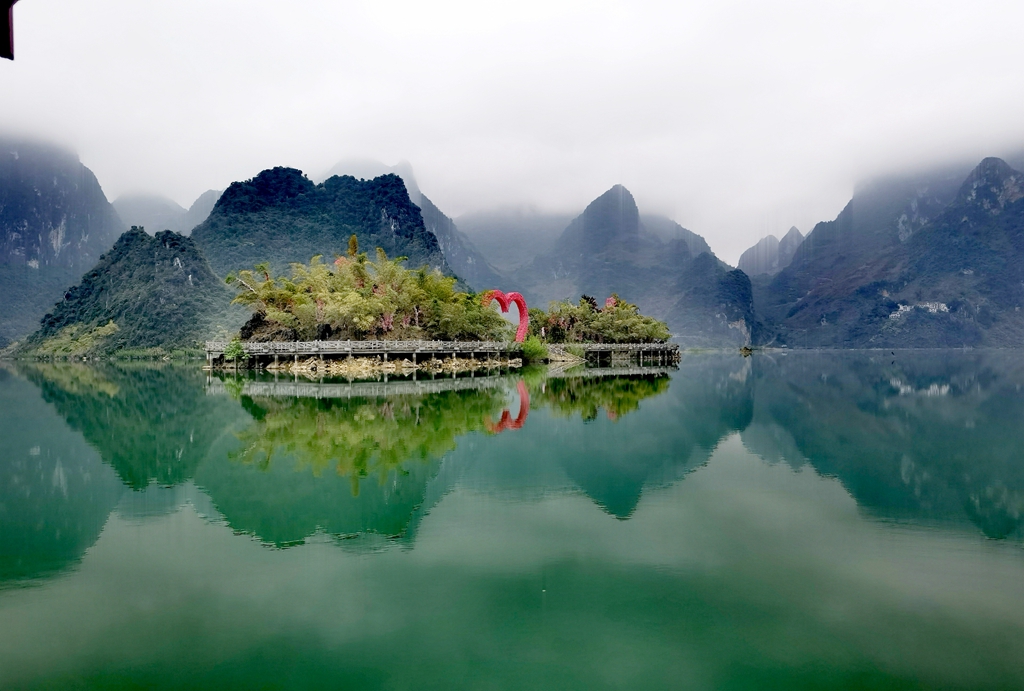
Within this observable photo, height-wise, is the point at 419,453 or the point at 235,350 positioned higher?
the point at 235,350

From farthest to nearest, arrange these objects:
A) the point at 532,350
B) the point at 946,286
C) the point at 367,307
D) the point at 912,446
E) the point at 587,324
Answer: the point at 946,286 < the point at 587,324 < the point at 532,350 < the point at 367,307 < the point at 912,446

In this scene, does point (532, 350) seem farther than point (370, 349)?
Yes

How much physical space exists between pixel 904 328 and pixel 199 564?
176 meters

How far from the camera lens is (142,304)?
251 feet

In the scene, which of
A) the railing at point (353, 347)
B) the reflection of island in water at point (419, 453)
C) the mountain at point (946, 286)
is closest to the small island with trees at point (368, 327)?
the railing at point (353, 347)

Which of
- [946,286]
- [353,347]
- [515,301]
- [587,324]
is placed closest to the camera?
[353,347]

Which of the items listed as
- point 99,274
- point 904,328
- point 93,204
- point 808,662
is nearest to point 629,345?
point 808,662

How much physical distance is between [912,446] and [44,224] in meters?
195

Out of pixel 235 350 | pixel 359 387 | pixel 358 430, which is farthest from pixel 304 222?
pixel 358 430

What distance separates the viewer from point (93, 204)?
170 metres

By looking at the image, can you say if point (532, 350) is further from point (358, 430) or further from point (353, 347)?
point (358, 430)

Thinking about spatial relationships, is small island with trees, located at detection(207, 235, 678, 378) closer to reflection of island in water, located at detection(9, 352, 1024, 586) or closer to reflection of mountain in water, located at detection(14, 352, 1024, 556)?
reflection of island in water, located at detection(9, 352, 1024, 586)

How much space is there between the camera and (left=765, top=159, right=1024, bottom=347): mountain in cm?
14412

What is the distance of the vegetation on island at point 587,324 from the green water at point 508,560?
138 feet
